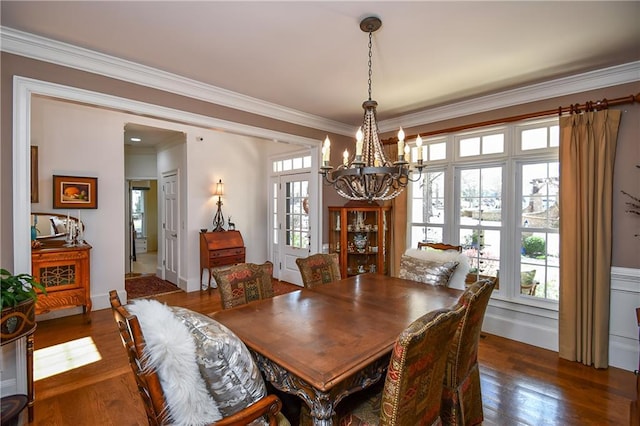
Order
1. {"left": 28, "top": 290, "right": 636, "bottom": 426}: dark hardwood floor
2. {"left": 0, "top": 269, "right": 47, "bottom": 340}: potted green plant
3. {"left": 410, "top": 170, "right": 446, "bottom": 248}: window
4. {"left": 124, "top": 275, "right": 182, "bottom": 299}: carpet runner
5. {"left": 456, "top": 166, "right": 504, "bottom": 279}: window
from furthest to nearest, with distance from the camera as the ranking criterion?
{"left": 124, "top": 275, "right": 182, "bottom": 299}: carpet runner
{"left": 410, "top": 170, "right": 446, "bottom": 248}: window
{"left": 456, "top": 166, "right": 504, "bottom": 279}: window
{"left": 28, "top": 290, "right": 636, "bottom": 426}: dark hardwood floor
{"left": 0, "top": 269, "right": 47, "bottom": 340}: potted green plant

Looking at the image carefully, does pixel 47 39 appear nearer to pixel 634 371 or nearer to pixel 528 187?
pixel 528 187

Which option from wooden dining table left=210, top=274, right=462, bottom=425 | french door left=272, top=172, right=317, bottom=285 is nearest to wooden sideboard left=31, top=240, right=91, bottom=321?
wooden dining table left=210, top=274, right=462, bottom=425

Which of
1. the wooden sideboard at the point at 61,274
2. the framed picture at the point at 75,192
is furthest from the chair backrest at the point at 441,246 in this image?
the framed picture at the point at 75,192

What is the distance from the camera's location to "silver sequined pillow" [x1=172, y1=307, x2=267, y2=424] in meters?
1.14

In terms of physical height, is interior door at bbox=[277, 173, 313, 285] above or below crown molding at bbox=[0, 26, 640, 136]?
below

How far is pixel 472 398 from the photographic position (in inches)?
73.9

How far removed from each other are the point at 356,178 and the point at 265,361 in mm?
1245

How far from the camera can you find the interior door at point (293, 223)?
510 cm

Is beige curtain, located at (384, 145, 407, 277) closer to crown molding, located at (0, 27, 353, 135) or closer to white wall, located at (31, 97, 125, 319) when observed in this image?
crown molding, located at (0, 27, 353, 135)

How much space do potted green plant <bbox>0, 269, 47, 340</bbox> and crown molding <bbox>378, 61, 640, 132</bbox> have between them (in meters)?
4.16

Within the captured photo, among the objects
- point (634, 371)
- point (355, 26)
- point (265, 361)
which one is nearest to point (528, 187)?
point (634, 371)

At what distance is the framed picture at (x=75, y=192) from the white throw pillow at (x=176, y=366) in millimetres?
3785

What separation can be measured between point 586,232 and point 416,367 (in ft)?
8.58

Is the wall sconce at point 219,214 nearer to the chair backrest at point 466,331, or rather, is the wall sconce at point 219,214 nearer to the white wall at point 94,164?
the white wall at point 94,164
